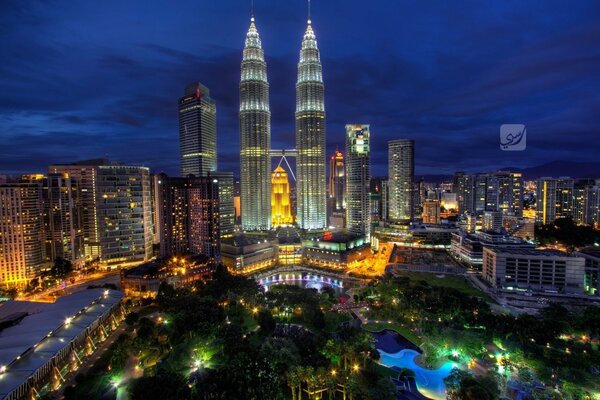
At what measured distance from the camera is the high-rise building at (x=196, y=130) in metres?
70.8

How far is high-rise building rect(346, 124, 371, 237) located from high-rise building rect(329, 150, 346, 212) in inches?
1837

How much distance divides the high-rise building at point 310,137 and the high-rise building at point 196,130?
20.8m

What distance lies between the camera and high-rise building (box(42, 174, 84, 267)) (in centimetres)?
4825

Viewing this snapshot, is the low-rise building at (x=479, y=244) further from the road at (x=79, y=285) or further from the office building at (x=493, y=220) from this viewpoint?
the road at (x=79, y=285)

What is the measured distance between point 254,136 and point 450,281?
2014 inches

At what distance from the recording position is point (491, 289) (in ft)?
136

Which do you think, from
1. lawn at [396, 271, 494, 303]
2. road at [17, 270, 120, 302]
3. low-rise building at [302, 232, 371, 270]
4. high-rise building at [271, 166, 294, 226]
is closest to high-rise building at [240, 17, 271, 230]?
high-rise building at [271, 166, 294, 226]

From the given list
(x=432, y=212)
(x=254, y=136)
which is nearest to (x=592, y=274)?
(x=432, y=212)

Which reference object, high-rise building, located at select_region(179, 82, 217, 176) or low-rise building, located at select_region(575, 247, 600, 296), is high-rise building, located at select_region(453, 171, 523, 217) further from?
high-rise building, located at select_region(179, 82, 217, 176)

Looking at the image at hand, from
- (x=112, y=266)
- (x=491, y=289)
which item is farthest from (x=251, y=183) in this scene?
(x=491, y=289)

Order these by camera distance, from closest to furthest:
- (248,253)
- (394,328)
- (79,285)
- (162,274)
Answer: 1. (394,328)
2. (162,274)
3. (79,285)
4. (248,253)

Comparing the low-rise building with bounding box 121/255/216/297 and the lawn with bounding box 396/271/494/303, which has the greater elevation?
the low-rise building with bounding box 121/255/216/297

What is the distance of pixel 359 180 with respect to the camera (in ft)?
248

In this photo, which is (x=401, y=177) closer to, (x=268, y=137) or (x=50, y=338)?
(x=268, y=137)
